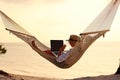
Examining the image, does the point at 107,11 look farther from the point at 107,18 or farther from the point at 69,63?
the point at 69,63

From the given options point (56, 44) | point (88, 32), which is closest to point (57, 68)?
point (56, 44)

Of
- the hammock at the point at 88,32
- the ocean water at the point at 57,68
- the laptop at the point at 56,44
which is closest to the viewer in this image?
the hammock at the point at 88,32

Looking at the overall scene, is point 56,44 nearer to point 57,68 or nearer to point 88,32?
point 88,32

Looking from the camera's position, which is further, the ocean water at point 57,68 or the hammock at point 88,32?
the ocean water at point 57,68

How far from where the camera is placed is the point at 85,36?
717cm

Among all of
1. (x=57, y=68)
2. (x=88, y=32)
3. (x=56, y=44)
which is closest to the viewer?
(x=88, y=32)

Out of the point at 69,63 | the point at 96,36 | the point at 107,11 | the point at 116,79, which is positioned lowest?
the point at 116,79

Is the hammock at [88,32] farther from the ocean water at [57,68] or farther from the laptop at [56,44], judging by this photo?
the ocean water at [57,68]

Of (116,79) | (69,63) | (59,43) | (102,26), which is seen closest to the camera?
(102,26)

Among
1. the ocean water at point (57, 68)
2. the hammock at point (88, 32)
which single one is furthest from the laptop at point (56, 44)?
the ocean water at point (57, 68)

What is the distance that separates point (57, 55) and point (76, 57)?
1.80ft

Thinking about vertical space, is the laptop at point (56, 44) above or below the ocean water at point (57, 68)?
above

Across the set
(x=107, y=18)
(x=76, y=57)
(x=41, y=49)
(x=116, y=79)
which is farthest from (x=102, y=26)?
(x=116, y=79)

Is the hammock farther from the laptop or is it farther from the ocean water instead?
the ocean water
